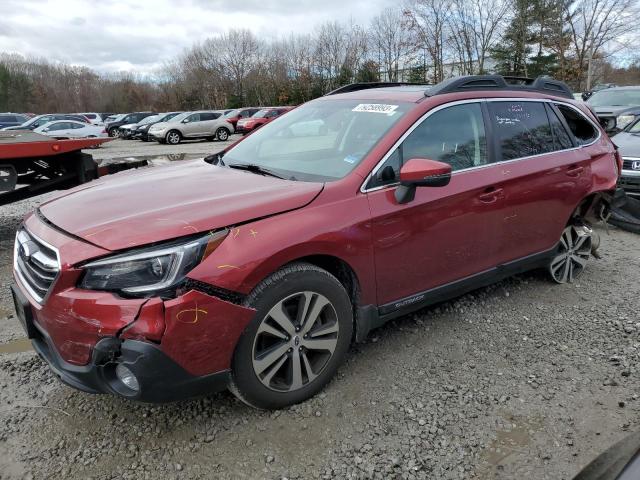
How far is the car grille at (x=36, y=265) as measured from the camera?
235 cm

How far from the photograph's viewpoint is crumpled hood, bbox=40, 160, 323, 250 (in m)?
2.30

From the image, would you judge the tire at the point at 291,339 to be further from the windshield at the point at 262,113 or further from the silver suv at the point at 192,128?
the windshield at the point at 262,113

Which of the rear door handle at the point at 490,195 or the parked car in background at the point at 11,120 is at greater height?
the parked car in background at the point at 11,120

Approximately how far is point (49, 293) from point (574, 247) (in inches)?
168

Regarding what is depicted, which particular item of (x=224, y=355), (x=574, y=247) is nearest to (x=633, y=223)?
(x=574, y=247)

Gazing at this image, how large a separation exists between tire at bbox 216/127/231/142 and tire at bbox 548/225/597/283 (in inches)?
979

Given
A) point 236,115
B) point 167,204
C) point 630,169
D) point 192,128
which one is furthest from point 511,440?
point 236,115

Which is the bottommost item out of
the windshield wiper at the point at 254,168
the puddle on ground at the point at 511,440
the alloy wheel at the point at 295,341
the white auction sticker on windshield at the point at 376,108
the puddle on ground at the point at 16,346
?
the puddle on ground at the point at 511,440

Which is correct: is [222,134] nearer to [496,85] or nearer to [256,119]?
[256,119]

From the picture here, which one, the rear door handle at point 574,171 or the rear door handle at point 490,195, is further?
the rear door handle at point 574,171

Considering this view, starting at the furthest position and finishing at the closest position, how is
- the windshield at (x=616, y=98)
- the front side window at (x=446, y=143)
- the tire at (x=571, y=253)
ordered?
the windshield at (x=616, y=98)
the tire at (x=571, y=253)
the front side window at (x=446, y=143)

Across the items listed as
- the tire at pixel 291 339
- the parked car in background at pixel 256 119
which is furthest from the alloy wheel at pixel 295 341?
the parked car in background at pixel 256 119

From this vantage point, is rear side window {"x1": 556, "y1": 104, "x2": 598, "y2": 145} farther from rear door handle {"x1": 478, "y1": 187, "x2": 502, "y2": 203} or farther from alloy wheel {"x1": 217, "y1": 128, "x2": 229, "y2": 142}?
alloy wheel {"x1": 217, "y1": 128, "x2": 229, "y2": 142}

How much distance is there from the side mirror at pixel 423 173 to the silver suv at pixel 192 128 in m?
24.6
